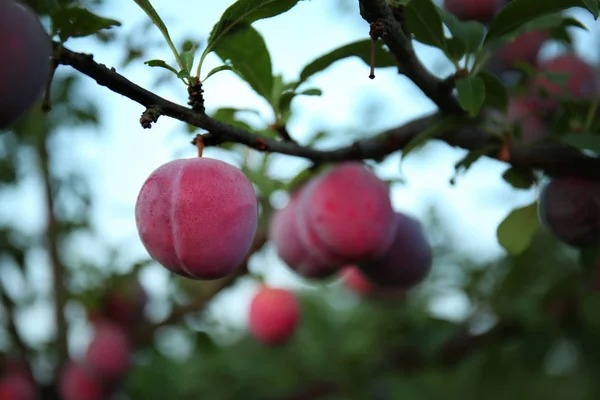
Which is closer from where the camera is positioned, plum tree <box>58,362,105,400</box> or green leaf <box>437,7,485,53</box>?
green leaf <box>437,7,485,53</box>

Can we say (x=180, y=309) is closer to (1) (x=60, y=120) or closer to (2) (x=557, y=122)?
(1) (x=60, y=120)

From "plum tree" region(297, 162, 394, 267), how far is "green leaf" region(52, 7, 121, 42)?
1.26ft

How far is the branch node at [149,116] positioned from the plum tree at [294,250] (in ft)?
1.48

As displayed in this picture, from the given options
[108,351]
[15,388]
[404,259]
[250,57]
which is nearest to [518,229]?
[404,259]

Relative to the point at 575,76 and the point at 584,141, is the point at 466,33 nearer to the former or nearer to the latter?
the point at 584,141

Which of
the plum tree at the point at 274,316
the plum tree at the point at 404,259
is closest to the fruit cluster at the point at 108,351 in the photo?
the plum tree at the point at 274,316

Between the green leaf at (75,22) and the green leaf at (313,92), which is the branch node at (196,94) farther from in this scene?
the green leaf at (313,92)

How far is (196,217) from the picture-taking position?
1.82 feet

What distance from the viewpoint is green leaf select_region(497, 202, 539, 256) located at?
0.80 metres

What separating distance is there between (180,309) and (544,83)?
3.32 feet

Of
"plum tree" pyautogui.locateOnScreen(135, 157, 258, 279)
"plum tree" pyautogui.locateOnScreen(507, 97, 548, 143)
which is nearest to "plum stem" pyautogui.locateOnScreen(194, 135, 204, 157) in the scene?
"plum tree" pyautogui.locateOnScreen(135, 157, 258, 279)

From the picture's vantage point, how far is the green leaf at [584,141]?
63 cm

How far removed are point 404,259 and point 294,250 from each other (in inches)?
7.3

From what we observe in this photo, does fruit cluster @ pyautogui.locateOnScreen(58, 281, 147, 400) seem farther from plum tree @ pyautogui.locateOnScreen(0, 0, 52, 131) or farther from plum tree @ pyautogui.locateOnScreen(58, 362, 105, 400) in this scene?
plum tree @ pyautogui.locateOnScreen(0, 0, 52, 131)
